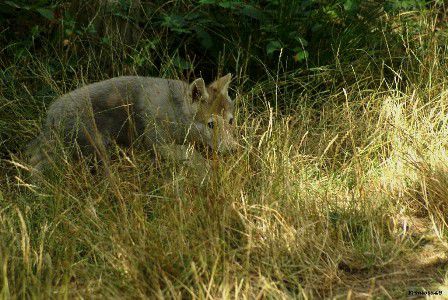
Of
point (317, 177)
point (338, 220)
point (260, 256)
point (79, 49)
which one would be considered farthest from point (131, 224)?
point (79, 49)

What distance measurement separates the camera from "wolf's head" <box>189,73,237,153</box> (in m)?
6.56

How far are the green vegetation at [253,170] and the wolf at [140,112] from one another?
0.73 ft

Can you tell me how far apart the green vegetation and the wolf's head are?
0.53 feet

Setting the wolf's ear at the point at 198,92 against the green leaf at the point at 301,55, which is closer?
the wolf's ear at the point at 198,92

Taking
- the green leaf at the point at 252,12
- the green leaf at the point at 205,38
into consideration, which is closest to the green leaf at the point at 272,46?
the green leaf at the point at 252,12

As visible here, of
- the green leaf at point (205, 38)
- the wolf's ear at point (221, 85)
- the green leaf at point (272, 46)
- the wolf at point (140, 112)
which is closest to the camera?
the wolf at point (140, 112)

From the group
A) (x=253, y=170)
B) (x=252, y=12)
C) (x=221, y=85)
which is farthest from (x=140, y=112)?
(x=252, y=12)

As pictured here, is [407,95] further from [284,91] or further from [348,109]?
[284,91]

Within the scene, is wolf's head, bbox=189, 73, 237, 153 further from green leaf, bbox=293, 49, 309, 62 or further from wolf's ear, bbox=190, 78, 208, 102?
green leaf, bbox=293, 49, 309, 62

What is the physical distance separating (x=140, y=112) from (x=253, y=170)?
4.44 feet

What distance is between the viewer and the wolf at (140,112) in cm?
655

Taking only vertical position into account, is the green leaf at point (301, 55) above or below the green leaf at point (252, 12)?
below

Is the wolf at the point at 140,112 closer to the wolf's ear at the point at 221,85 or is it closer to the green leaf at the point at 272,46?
the wolf's ear at the point at 221,85

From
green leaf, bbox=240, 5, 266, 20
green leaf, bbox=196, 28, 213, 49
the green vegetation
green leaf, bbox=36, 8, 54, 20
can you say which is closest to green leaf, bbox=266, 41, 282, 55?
the green vegetation
